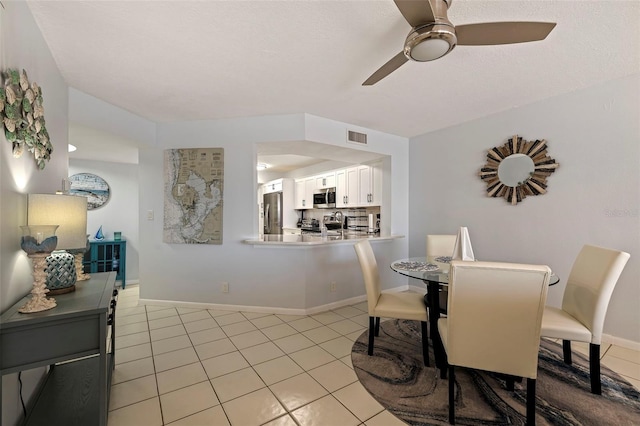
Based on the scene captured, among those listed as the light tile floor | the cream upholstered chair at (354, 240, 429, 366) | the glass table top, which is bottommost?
the light tile floor

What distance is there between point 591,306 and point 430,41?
2003 millimetres

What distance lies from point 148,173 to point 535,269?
4010 millimetres

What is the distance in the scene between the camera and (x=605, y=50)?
1967 millimetres

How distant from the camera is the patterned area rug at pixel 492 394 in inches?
61.4

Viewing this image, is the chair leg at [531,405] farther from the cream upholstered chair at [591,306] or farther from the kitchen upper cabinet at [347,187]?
the kitchen upper cabinet at [347,187]

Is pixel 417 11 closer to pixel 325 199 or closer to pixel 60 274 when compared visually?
pixel 60 274

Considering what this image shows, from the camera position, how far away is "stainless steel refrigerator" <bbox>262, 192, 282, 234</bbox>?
6.60 m

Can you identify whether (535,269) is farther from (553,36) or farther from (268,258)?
(268,258)

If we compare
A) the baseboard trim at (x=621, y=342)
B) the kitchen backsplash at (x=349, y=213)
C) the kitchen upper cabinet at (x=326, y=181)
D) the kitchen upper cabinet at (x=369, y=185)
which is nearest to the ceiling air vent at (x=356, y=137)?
the kitchen upper cabinet at (x=369, y=185)

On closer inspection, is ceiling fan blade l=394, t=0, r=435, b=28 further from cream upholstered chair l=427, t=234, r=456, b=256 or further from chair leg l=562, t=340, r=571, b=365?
chair leg l=562, t=340, r=571, b=365

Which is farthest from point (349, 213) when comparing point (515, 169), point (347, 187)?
point (515, 169)

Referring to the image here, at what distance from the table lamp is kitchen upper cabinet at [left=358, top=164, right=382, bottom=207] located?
3771 mm

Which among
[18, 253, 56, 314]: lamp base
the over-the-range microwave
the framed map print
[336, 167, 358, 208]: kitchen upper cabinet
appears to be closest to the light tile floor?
[18, 253, 56, 314]: lamp base

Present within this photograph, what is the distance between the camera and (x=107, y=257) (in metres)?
4.27
